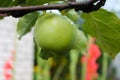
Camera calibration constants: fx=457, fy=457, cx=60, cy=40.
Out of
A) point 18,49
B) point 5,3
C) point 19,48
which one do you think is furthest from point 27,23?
point 19,48

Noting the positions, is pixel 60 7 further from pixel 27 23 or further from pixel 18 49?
pixel 18 49

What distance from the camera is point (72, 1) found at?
67cm

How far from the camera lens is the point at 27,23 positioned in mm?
756

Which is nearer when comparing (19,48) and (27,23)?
(27,23)

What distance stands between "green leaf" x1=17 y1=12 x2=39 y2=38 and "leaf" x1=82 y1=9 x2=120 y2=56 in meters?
0.09

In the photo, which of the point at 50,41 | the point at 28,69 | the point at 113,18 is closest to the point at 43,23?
the point at 50,41

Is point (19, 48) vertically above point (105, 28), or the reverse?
point (105, 28)

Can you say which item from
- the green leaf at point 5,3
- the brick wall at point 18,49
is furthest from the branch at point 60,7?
the brick wall at point 18,49

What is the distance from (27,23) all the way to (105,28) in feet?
0.44

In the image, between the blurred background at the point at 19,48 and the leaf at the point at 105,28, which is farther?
the blurred background at the point at 19,48

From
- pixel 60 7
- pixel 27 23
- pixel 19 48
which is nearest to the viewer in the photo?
pixel 60 7

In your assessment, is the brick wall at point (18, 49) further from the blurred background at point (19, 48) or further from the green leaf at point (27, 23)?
the green leaf at point (27, 23)

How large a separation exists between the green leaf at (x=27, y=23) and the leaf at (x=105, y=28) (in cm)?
9

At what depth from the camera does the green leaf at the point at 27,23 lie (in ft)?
2.45
